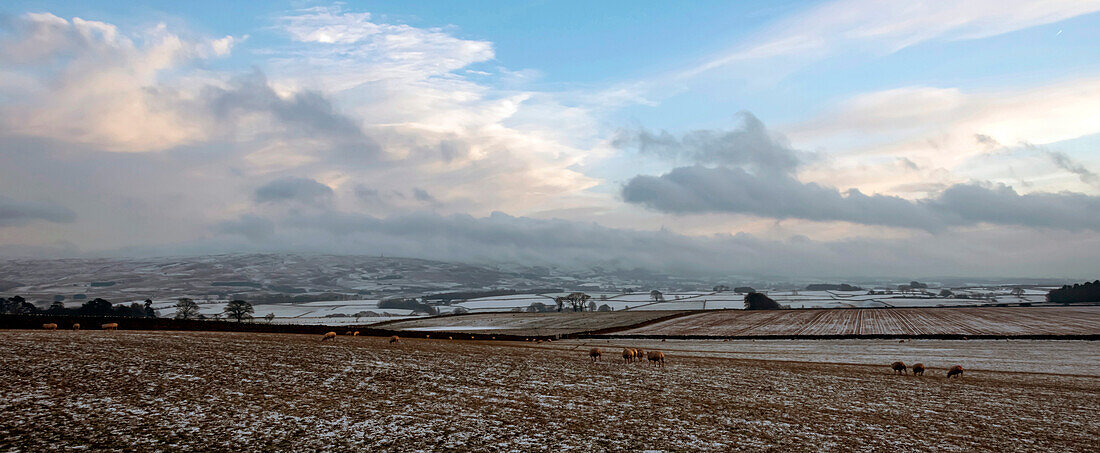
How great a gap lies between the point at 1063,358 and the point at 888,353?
13347mm

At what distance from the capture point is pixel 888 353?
186 feet

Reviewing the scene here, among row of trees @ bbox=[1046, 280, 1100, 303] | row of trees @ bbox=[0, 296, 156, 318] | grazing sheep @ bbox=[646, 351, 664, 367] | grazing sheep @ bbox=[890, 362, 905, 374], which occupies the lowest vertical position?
row of trees @ bbox=[1046, 280, 1100, 303]

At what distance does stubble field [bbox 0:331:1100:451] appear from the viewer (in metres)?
15.7

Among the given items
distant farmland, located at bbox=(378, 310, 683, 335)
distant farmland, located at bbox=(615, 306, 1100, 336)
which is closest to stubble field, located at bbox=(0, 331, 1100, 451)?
distant farmland, located at bbox=(615, 306, 1100, 336)

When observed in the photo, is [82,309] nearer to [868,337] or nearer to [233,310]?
[233,310]

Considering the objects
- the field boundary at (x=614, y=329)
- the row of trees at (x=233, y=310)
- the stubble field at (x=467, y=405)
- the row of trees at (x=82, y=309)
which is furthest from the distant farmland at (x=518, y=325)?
the stubble field at (x=467, y=405)

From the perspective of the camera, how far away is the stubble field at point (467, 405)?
15.7m

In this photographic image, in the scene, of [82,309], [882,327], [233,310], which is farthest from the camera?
[233,310]

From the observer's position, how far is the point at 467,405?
20.8 metres

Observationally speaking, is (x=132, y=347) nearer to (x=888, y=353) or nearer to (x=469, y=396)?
(x=469, y=396)

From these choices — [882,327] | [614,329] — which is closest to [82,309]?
[614,329]

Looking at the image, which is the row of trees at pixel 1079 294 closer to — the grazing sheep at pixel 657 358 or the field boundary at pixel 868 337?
the field boundary at pixel 868 337

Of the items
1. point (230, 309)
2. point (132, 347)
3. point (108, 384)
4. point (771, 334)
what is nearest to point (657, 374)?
point (108, 384)

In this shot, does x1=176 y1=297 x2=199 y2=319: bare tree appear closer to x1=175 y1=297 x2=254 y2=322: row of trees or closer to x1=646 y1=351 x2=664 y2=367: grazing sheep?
x1=175 y1=297 x2=254 y2=322: row of trees
